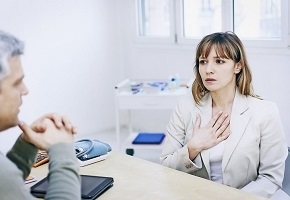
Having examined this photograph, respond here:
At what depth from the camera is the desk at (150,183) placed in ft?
4.99

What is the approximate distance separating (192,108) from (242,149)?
33 centimetres

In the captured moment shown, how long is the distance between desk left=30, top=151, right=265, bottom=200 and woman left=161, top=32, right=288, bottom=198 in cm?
24

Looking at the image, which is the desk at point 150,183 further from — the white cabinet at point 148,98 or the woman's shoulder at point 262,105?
the white cabinet at point 148,98

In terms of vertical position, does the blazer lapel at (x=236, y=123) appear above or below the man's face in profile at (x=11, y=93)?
below

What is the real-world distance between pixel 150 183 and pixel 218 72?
70 cm

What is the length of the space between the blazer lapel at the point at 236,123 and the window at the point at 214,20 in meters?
1.40

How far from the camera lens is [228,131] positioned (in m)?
2.01

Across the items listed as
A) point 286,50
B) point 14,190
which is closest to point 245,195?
point 14,190

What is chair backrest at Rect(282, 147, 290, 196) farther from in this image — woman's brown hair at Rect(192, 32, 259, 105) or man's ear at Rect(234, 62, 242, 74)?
man's ear at Rect(234, 62, 242, 74)

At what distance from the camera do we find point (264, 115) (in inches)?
78.7

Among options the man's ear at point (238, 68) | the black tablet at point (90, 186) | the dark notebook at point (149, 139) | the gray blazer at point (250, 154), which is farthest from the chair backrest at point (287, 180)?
the dark notebook at point (149, 139)

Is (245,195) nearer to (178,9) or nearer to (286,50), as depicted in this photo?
(286,50)

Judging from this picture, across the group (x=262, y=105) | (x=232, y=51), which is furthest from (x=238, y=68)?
(x=262, y=105)

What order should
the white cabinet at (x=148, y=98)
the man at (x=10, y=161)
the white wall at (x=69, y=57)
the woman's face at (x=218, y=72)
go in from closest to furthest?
the man at (x=10, y=161) → the woman's face at (x=218, y=72) → the white cabinet at (x=148, y=98) → the white wall at (x=69, y=57)
